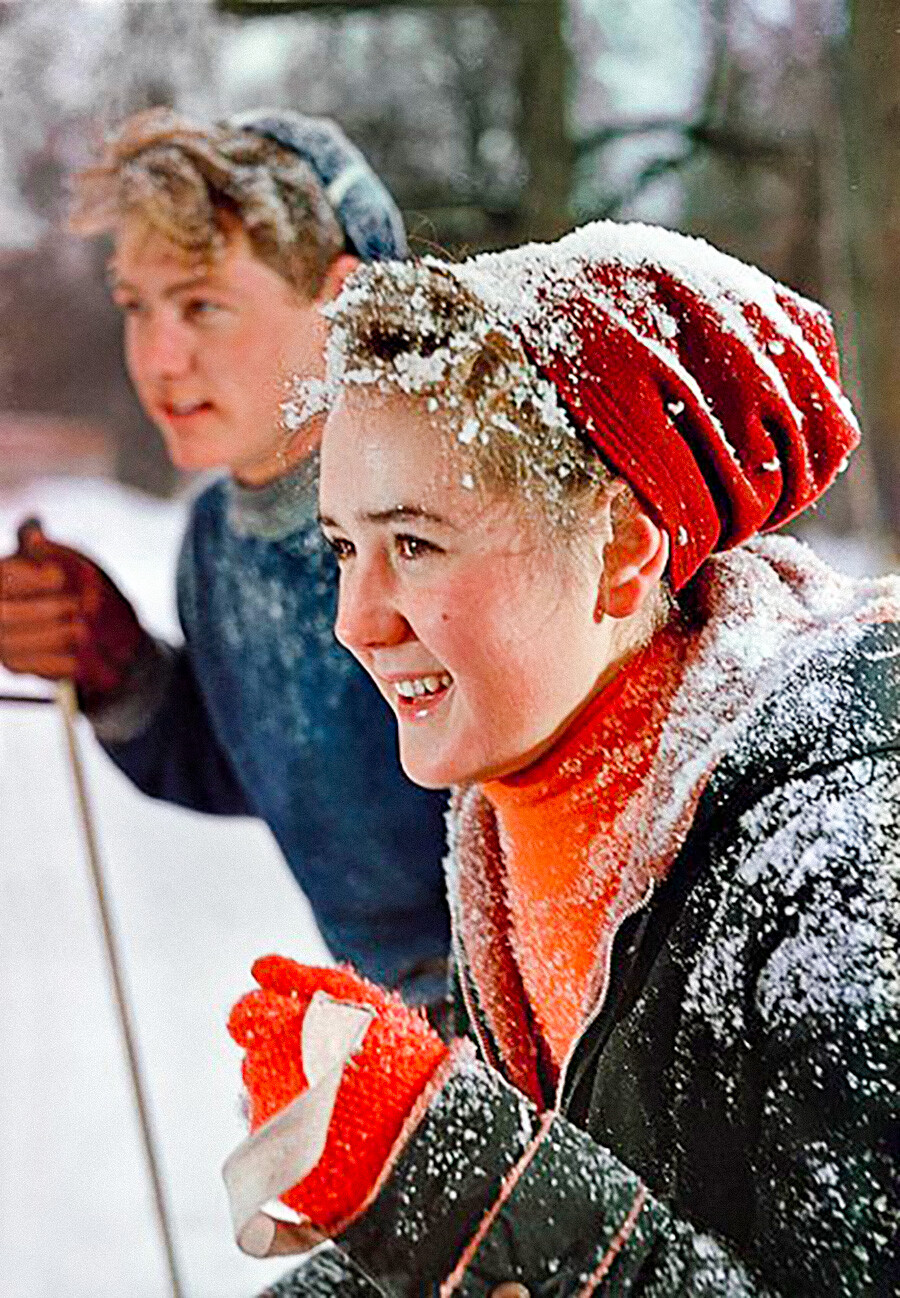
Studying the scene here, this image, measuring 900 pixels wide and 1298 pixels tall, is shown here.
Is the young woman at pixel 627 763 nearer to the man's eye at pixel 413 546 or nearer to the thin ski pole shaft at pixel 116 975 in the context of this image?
the man's eye at pixel 413 546

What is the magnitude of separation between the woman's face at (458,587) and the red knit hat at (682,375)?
52mm

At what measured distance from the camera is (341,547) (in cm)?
78

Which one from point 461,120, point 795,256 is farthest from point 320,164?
point 795,256

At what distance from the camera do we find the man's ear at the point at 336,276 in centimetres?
85

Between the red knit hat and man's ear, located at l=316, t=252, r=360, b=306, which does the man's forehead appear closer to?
man's ear, located at l=316, t=252, r=360, b=306

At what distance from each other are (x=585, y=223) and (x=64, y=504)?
1.49 feet

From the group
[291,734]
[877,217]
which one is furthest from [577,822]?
[877,217]

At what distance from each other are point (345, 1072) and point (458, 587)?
216mm

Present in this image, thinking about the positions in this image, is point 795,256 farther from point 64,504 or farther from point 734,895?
point 64,504

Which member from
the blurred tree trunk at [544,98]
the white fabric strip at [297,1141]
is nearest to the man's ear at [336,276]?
the blurred tree trunk at [544,98]

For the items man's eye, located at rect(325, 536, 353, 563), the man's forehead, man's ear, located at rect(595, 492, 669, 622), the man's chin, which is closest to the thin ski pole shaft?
the man's chin

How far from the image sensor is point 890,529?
2.82ft

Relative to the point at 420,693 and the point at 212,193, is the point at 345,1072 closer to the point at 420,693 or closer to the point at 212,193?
the point at 420,693

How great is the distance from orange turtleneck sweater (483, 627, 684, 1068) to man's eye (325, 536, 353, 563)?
126 millimetres
